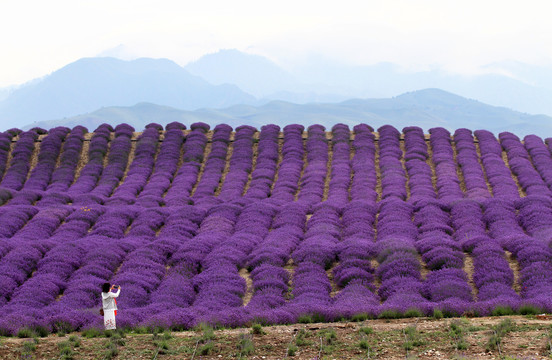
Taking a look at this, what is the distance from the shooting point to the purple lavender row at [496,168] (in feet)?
98.5

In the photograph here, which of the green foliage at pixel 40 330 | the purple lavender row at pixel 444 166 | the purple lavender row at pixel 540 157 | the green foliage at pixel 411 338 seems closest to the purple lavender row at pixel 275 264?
the green foliage at pixel 411 338

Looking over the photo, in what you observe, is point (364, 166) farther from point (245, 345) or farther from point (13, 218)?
point (245, 345)

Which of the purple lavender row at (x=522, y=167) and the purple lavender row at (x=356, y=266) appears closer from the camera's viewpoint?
the purple lavender row at (x=356, y=266)

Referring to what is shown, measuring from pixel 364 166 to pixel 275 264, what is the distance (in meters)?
17.3

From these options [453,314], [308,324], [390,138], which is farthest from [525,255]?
[390,138]

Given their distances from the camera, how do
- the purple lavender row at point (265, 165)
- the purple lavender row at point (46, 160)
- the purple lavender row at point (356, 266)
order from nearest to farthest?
the purple lavender row at point (356, 266) < the purple lavender row at point (265, 165) < the purple lavender row at point (46, 160)

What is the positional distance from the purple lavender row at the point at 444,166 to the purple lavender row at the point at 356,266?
19.2 ft

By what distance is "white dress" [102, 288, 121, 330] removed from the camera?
12.8 m

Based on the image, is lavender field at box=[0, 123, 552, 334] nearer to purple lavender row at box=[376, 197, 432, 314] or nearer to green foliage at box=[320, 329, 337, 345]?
purple lavender row at box=[376, 197, 432, 314]

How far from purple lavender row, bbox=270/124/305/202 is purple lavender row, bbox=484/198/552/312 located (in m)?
10.1

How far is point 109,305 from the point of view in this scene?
1294cm

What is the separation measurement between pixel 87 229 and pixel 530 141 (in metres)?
29.5

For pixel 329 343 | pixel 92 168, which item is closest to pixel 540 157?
pixel 92 168

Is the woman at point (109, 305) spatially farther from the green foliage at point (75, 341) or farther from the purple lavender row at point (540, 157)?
the purple lavender row at point (540, 157)
